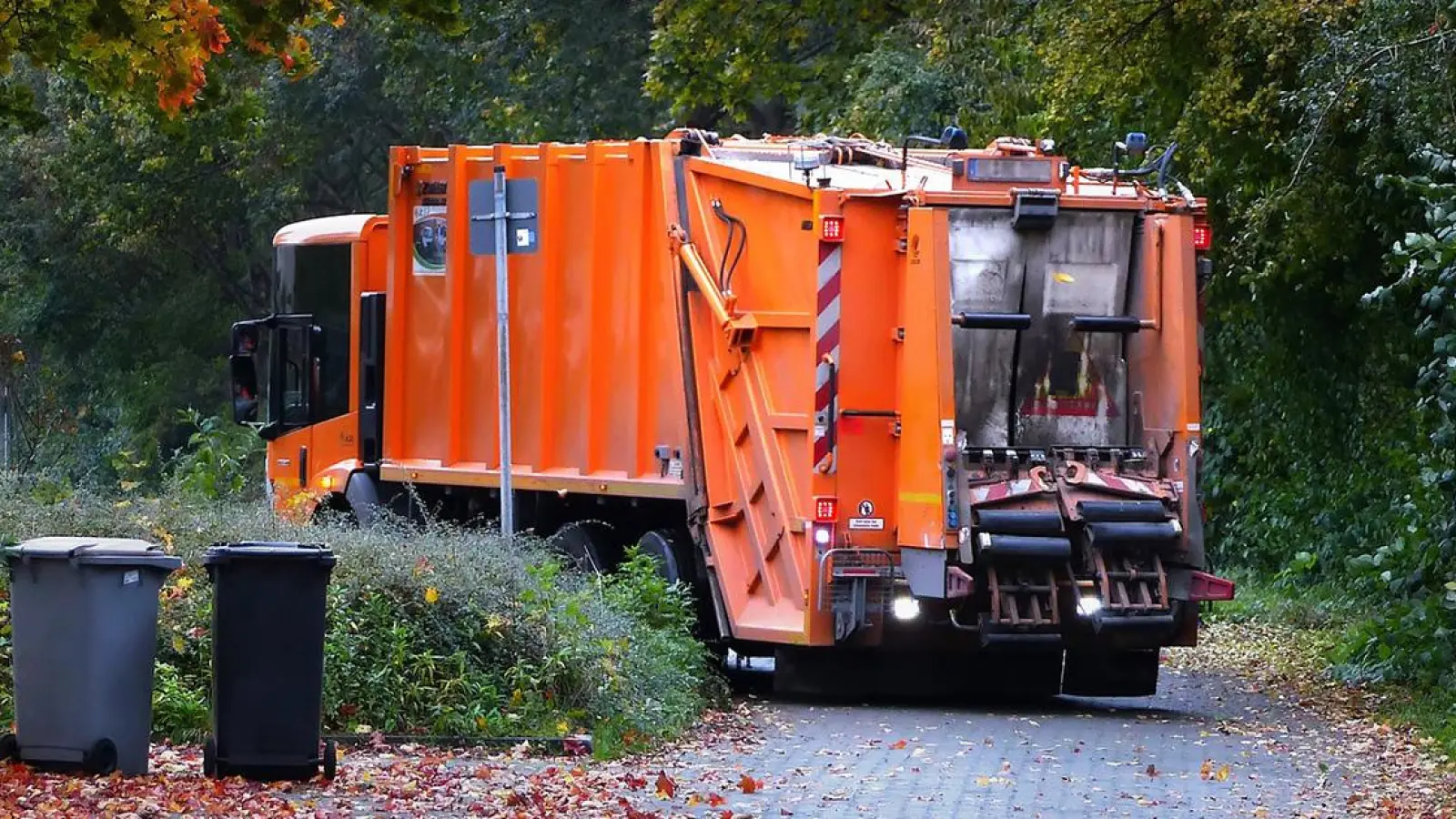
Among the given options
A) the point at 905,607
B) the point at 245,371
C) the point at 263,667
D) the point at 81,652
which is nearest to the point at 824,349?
the point at 905,607

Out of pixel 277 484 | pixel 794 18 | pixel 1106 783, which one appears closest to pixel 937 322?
pixel 1106 783

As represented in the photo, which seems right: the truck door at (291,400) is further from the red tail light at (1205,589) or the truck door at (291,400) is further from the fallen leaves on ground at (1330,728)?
the red tail light at (1205,589)

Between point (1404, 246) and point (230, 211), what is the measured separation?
98.8ft

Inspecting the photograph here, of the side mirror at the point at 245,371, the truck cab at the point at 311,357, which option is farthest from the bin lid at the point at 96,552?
the side mirror at the point at 245,371

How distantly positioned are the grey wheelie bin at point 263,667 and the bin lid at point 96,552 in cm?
21

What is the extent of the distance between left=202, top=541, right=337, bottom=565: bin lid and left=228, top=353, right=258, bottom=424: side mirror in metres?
8.85

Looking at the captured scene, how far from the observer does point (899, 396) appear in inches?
504

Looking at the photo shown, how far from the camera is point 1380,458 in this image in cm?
1902

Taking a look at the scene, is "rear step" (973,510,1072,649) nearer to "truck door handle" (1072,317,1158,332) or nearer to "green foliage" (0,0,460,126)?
"truck door handle" (1072,317,1158,332)

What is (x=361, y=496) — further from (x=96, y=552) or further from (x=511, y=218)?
(x=96, y=552)

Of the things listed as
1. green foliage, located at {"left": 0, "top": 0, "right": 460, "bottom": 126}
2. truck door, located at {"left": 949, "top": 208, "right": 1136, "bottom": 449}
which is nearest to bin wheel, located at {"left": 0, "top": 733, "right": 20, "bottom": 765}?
green foliage, located at {"left": 0, "top": 0, "right": 460, "bottom": 126}

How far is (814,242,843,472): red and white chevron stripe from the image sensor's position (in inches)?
502

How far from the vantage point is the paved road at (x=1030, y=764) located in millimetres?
9727

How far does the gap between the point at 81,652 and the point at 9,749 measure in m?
0.55
